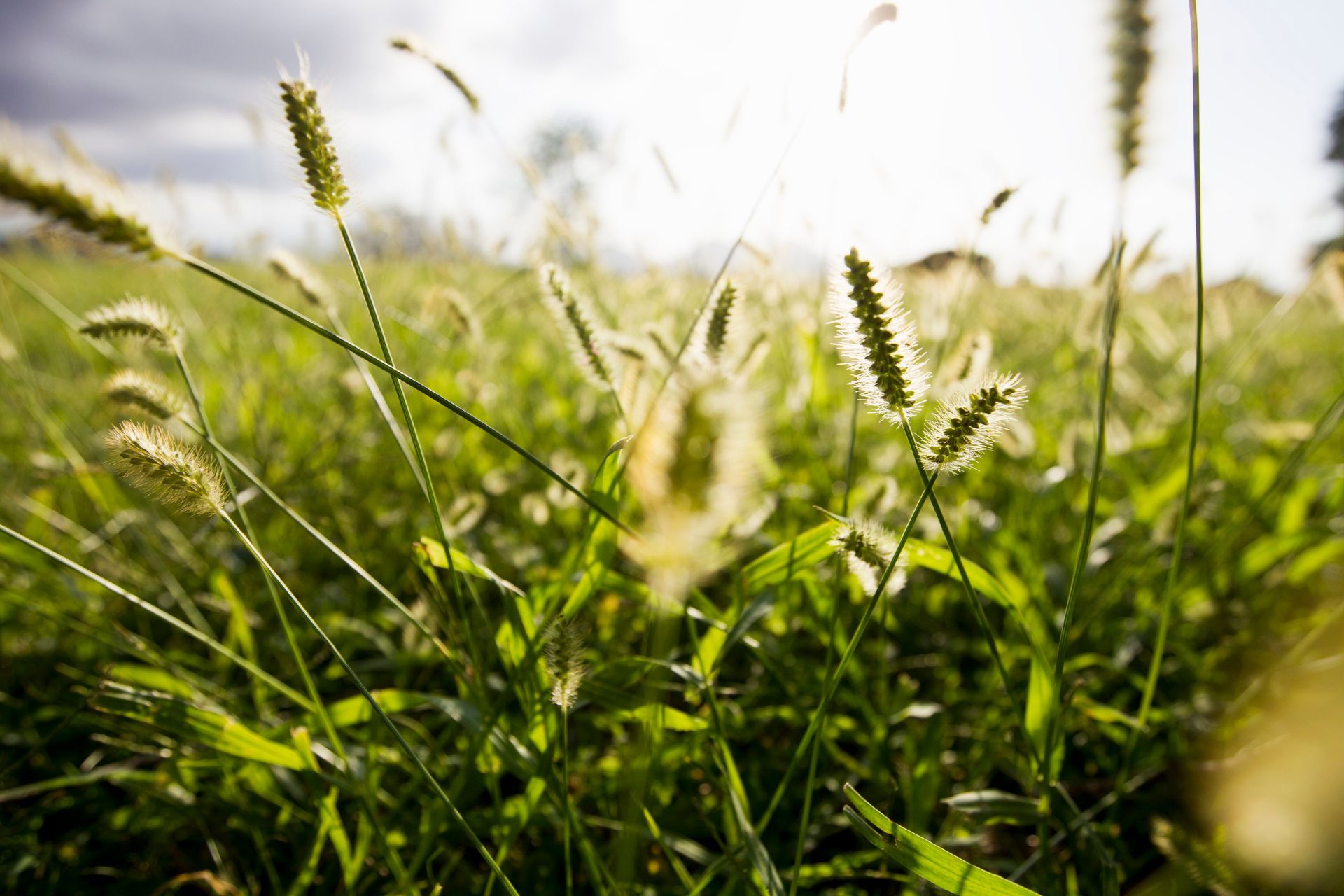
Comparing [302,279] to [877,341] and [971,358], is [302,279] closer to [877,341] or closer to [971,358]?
[877,341]

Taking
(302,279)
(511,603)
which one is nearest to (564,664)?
(511,603)

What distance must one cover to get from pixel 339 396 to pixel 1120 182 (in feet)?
10.1

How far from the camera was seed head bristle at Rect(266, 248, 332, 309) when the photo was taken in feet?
4.23

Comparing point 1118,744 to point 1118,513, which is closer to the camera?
point 1118,744

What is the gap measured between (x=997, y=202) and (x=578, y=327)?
709 mm

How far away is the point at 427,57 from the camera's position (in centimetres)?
133

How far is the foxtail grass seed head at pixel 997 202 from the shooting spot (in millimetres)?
1093

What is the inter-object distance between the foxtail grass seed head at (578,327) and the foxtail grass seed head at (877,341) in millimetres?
447

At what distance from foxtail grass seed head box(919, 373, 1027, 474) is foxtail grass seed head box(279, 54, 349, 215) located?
758 mm

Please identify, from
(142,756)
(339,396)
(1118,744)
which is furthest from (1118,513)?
(339,396)

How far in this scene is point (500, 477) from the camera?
2.18 metres

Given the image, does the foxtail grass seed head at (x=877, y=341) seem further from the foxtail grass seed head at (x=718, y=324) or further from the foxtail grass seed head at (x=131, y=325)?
the foxtail grass seed head at (x=131, y=325)

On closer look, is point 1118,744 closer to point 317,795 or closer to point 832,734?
point 832,734

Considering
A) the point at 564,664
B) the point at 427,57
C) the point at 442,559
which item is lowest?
the point at 564,664
